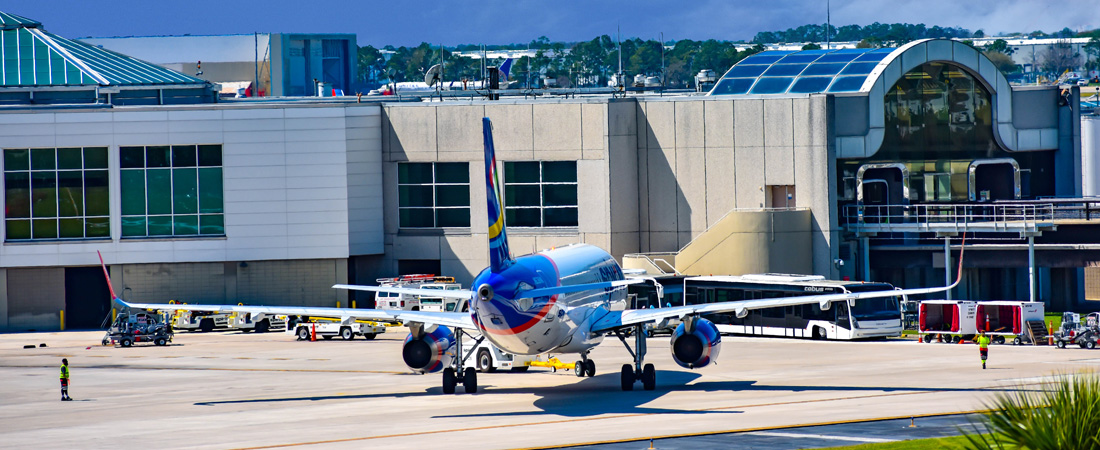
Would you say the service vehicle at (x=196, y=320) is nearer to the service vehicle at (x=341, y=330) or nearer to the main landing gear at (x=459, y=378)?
the service vehicle at (x=341, y=330)

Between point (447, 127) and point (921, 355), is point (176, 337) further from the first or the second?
point (921, 355)

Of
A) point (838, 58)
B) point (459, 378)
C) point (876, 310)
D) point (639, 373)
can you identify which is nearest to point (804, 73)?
point (838, 58)

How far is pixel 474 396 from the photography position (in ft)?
157

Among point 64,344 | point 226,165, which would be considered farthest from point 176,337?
point 226,165

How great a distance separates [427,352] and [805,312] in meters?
31.2

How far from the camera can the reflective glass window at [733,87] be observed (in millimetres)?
93312

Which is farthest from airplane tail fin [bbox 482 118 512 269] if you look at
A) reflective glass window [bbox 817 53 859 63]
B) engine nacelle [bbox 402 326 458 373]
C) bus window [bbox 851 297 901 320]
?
reflective glass window [bbox 817 53 859 63]

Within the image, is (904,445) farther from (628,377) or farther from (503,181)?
(503,181)

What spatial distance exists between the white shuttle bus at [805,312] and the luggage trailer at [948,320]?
7.24ft

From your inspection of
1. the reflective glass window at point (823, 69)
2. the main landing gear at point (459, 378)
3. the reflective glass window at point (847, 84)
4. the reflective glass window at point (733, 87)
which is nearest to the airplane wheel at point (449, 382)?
the main landing gear at point (459, 378)

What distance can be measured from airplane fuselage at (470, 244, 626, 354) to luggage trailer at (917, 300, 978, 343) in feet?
80.9

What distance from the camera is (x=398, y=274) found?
97.5m

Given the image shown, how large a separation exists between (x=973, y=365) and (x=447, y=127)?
156 feet

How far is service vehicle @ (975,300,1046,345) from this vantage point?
2635 inches
